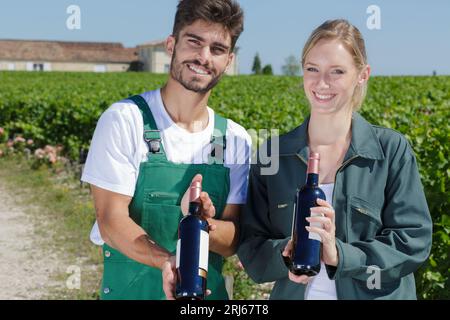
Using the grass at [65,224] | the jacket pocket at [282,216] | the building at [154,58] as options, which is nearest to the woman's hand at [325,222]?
the jacket pocket at [282,216]

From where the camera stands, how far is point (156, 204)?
104 inches

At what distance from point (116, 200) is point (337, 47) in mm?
1049

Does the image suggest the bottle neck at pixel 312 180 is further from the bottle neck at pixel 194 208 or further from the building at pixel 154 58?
the building at pixel 154 58

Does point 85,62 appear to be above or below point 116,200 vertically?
above

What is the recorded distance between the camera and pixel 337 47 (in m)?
A: 2.43

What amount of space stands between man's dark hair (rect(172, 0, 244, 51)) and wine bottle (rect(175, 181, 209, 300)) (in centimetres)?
68

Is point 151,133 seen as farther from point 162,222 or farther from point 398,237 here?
point 398,237

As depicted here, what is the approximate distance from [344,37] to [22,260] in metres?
6.04

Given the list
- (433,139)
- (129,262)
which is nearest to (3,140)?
(433,139)

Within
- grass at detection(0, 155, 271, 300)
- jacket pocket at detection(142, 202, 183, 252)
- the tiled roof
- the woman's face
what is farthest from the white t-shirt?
the tiled roof

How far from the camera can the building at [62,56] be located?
90375 millimetres

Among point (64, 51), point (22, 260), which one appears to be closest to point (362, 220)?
point (22, 260)

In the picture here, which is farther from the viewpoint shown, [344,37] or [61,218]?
[61,218]
